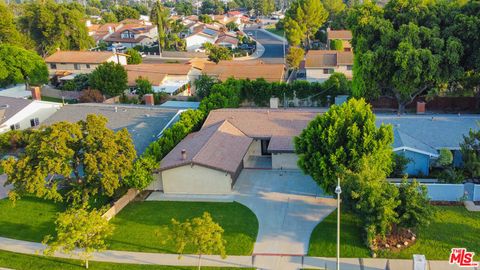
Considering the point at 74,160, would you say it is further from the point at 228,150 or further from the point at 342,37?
the point at 342,37

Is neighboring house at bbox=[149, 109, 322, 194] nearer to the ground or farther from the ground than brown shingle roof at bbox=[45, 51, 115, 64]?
nearer to the ground

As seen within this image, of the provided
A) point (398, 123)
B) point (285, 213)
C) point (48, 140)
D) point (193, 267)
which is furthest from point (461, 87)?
point (48, 140)

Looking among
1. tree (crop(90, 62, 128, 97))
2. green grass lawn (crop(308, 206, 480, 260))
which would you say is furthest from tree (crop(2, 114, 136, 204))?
tree (crop(90, 62, 128, 97))

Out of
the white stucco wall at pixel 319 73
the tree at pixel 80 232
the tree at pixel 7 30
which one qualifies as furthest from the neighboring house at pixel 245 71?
the tree at pixel 80 232

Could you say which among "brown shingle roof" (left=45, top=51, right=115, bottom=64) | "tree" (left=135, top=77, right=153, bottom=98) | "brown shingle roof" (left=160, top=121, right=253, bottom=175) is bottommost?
"brown shingle roof" (left=160, top=121, right=253, bottom=175)

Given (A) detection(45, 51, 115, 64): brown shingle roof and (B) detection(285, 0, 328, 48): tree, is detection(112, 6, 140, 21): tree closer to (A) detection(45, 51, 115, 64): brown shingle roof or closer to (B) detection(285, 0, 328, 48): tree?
(B) detection(285, 0, 328, 48): tree

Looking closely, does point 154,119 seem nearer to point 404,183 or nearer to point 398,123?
point 398,123

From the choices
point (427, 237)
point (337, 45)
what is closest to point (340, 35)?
point (337, 45)
